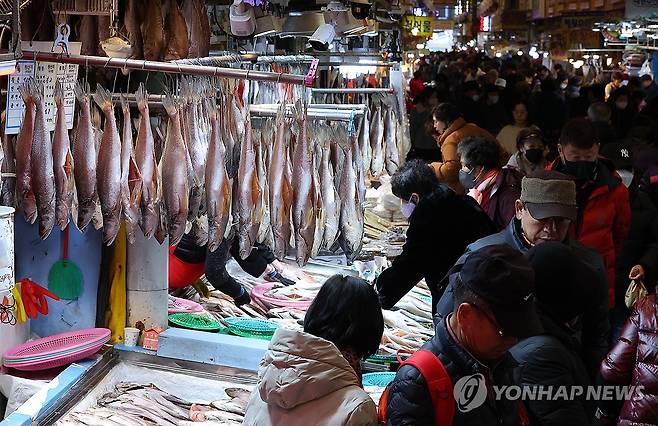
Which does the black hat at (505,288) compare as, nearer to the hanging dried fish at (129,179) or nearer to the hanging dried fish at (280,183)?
the hanging dried fish at (280,183)

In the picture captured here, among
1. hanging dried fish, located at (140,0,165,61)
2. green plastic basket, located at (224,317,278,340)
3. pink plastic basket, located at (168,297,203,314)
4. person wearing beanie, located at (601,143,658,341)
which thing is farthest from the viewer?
person wearing beanie, located at (601,143,658,341)

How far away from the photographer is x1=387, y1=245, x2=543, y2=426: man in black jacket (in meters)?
3.04

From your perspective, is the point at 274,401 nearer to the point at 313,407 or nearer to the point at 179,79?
the point at 313,407

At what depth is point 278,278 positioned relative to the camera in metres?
7.27

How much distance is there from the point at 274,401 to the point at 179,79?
97.7 inches

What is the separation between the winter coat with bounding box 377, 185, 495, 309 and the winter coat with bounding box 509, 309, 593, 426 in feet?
6.81

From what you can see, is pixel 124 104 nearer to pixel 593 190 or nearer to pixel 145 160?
pixel 145 160

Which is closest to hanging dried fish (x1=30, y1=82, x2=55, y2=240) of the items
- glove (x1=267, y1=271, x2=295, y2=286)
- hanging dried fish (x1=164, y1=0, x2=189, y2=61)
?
hanging dried fish (x1=164, y1=0, x2=189, y2=61)

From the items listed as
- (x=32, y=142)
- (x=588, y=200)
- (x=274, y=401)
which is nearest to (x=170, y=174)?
(x=32, y=142)

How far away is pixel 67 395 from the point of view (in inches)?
188

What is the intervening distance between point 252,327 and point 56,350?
129cm

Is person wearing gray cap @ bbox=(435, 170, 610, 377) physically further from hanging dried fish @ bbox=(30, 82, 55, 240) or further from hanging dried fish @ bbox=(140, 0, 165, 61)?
hanging dried fish @ bbox=(140, 0, 165, 61)

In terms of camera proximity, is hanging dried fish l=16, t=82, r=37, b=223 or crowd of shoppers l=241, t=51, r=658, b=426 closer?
crowd of shoppers l=241, t=51, r=658, b=426

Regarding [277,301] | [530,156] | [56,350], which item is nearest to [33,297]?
[56,350]
